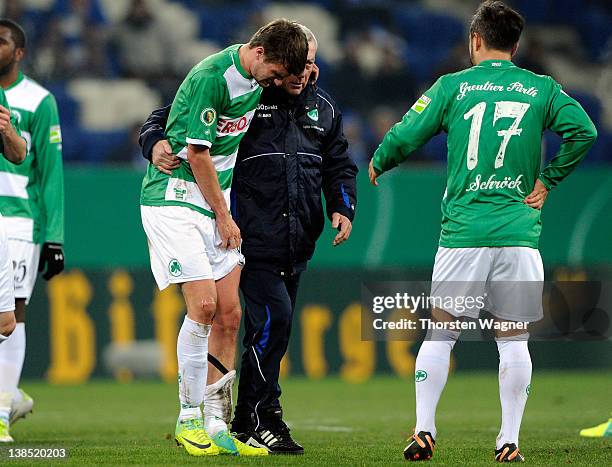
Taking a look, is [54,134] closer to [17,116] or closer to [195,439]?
[17,116]

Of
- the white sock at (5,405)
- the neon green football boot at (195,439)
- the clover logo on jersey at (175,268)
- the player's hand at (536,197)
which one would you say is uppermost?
the player's hand at (536,197)

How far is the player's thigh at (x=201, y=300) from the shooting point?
5.96m

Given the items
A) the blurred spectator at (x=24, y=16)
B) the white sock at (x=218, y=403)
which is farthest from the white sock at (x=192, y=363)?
the blurred spectator at (x=24, y=16)

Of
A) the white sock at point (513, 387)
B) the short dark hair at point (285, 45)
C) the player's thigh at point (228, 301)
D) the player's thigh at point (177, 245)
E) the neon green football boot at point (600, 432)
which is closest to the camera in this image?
the white sock at point (513, 387)

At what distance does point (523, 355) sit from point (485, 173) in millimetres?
906

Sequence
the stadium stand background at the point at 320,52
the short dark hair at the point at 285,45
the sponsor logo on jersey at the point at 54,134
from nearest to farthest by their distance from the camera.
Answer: the short dark hair at the point at 285,45 < the sponsor logo on jersey at the point at 54,134 < the stadium stand background at the point at 320,52

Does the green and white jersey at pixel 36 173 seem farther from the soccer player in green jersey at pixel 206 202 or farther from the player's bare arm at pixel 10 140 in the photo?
the soccer player in green jersey at pixel 206 202

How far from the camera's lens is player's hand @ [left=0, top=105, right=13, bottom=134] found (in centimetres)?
618

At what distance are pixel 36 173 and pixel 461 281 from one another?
3.30m

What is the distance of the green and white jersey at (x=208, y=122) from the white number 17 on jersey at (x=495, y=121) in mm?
1152

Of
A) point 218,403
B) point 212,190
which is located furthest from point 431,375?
point 212,190

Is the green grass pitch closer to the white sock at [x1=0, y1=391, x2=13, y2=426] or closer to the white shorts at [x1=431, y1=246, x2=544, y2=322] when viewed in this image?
the white sock at [x1=0, y1=391, x2=13, y2=426]

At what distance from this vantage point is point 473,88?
5.80 m

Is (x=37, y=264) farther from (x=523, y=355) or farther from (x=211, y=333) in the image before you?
(x=523, y=355)
